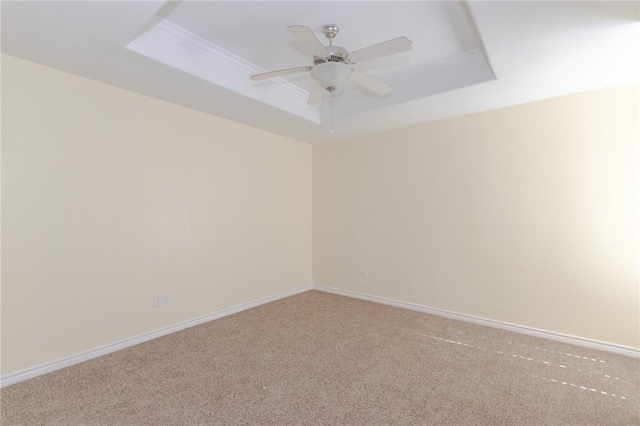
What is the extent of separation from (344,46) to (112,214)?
238 cm

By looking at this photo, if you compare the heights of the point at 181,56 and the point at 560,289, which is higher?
the point at 181,56

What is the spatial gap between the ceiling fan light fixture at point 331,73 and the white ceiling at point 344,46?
15.3 inches

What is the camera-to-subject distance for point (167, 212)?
2.86 metres

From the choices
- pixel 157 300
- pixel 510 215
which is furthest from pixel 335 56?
pixel 157 300

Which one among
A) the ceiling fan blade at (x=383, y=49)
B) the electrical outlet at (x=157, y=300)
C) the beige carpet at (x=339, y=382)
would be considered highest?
the ceiling fan blade at (x=383, y=49)

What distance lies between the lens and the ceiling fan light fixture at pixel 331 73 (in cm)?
190

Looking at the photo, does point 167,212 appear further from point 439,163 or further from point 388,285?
point 439,163

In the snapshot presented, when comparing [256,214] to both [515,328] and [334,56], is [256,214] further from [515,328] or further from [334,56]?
[515,328]

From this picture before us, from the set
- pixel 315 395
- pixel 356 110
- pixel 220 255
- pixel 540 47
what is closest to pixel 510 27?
pixel 540 47

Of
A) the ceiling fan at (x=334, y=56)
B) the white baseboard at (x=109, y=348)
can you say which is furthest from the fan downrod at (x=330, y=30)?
the white baseboard at (x=109, y=348)

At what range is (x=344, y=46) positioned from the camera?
2.37 metres

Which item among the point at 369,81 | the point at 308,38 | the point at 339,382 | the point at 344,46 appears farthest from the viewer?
the point at 344,46

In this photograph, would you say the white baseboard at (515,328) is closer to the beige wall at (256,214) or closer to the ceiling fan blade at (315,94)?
the beige wall at (256,214)

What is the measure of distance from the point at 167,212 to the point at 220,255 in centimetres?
75
